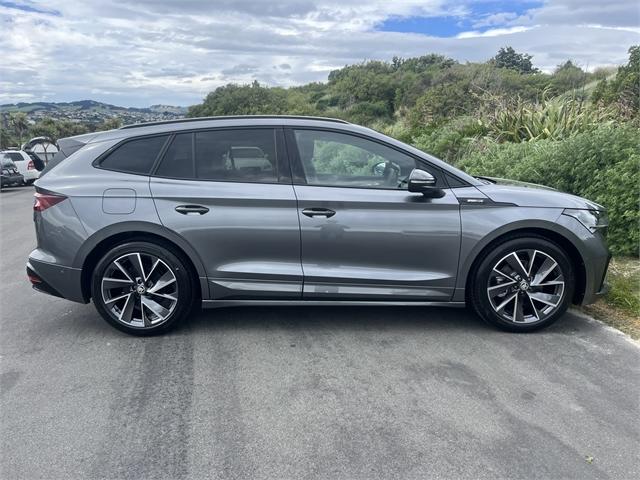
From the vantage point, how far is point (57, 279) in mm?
4469

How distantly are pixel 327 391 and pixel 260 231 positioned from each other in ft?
4.54

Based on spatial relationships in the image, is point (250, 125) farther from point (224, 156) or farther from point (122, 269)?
point (122, 269)

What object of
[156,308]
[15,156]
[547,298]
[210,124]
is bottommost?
[15,156]

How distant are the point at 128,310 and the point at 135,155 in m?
1.26

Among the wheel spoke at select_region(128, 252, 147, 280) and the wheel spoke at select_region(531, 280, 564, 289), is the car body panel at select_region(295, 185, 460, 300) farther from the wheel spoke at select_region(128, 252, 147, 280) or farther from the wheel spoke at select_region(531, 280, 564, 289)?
the wheel spoke at select_region(128, 252, 147, 280)

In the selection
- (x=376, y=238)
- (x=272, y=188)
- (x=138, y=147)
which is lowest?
(x=376, y=238)

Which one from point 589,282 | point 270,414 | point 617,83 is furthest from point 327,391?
point 617,83

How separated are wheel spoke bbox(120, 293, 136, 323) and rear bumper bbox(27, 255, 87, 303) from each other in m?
0.36

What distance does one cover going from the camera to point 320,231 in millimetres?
4316

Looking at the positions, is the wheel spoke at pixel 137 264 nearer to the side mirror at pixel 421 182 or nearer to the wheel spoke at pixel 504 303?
the side mirror at pixel 421 182

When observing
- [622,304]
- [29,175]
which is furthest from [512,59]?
[622,304]

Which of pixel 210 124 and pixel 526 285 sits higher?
pixel 210 124

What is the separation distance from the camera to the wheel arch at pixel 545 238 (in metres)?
4.38

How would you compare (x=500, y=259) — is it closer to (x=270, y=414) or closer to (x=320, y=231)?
(x=320, y=231)
